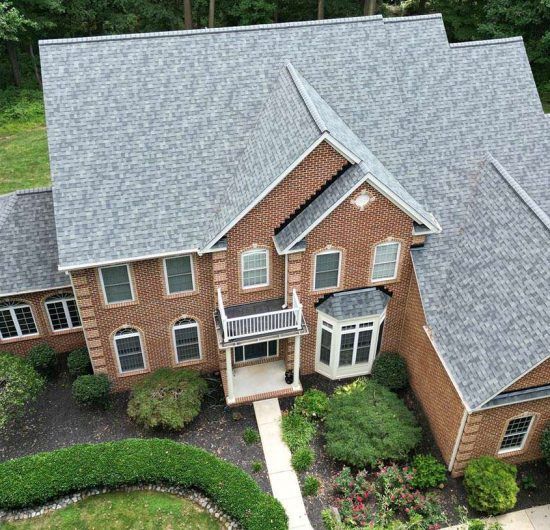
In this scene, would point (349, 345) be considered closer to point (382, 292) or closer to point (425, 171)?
point (382, 292)

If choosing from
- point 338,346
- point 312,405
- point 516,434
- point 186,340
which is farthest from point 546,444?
point 186,340

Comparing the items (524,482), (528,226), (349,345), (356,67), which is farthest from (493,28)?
(524,482)

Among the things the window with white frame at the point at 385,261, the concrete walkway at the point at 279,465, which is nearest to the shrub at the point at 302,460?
the concrete walkway at the point at 279,465

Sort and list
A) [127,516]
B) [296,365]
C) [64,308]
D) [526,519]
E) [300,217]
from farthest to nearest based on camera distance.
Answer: [64,308], [296,365], [300,217], [526,519], [127,516]

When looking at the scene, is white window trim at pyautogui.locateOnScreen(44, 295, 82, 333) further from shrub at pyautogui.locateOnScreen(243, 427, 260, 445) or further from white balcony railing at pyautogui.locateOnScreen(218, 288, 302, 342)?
shrub at pyautogui.locateOnScreen(243, 427, 260, 445)

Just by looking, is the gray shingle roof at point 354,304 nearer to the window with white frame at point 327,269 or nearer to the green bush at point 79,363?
the window with white frame at point 327,269

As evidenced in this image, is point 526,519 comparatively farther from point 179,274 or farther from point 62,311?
point 62,311
